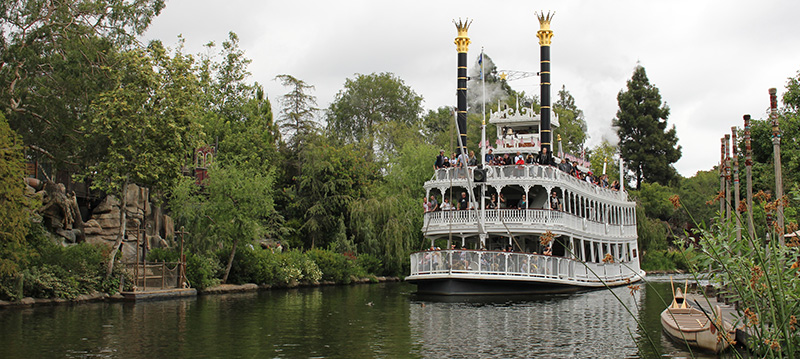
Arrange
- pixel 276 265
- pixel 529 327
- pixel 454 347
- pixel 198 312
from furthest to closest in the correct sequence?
pixel 276 265 < pixel 198 312 < pixel 529 327 < pixel 454 347

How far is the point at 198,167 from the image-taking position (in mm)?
45000

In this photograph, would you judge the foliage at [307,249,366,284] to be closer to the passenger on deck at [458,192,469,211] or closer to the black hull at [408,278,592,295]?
the passenger on deck at [458,192,469,211]

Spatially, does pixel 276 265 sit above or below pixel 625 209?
below

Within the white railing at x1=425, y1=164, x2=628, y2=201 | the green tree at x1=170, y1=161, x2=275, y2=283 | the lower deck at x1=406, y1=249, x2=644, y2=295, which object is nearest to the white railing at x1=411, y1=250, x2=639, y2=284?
the lower deck at x1=406, y1=249, x2=644, y2=295

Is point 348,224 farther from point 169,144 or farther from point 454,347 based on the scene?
point 454,347

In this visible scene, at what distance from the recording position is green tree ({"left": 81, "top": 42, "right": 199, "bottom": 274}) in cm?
2747

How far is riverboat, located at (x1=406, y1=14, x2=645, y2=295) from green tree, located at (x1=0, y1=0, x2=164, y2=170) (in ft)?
46.4

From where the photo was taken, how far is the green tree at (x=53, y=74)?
29.0m

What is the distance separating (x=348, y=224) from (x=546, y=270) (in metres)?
18.3

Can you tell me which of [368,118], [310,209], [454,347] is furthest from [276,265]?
[368,118]

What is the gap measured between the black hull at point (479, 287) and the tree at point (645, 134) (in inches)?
1844

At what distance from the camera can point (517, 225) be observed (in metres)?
29.8

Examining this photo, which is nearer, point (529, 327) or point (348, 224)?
point (529, 327)

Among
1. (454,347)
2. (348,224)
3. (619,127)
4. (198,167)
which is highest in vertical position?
(619,127)
